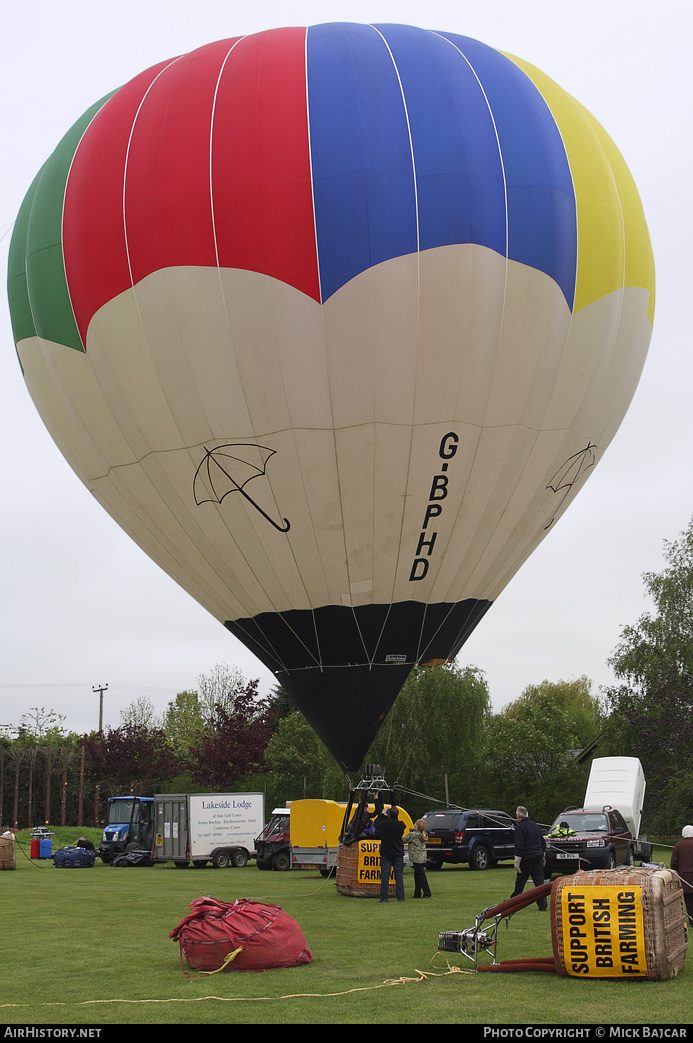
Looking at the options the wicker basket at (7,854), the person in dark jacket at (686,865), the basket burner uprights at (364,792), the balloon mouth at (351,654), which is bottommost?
the wicker basket at (7,854)

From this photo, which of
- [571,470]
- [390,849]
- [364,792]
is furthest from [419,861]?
[571,470]


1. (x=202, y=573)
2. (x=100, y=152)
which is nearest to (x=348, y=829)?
(x=202, y=573)

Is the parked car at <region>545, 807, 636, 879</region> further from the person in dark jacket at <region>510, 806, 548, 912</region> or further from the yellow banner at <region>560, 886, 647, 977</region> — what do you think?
the yellow banner at <region>560, 886, 647, 977</region>

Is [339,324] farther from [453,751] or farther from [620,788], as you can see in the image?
[453,751]

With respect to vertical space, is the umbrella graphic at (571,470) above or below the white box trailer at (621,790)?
above

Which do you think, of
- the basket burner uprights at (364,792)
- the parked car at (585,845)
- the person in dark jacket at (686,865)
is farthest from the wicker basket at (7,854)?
the person in dark jacket at (686,865)

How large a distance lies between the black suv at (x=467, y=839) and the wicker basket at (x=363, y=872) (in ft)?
18.4

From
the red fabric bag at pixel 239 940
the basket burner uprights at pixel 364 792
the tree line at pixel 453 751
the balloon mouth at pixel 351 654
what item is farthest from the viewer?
the tree line at pixel 453 751

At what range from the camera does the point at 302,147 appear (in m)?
10.9

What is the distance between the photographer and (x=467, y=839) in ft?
66.4

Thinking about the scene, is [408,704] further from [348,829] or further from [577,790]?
[348,829]

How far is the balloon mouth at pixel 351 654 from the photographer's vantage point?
461 inches

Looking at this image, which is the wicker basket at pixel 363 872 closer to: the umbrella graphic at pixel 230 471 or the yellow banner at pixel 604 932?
the umbrella graphic at pixel 230 471

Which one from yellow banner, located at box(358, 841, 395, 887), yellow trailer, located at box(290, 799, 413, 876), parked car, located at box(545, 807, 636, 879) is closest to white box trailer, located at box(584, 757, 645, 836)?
parked car, located at box(545, 807, 636, 879)
